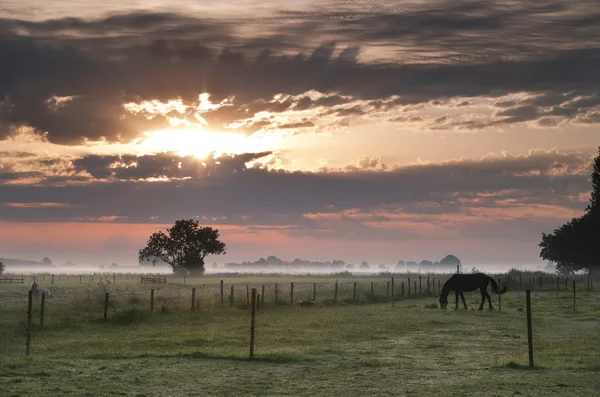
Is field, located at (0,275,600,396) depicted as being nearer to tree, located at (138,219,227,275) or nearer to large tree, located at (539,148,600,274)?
large tree, located at (539,148,600,274)

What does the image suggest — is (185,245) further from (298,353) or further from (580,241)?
(298,353)

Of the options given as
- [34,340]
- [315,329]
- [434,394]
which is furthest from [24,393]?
[315,329]

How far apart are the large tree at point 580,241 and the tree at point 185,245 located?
6220 cm

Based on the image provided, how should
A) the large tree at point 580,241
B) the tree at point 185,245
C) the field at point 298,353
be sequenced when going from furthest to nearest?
the tree at point 185,245
the large tree at point 580,241
the field at point 298,353

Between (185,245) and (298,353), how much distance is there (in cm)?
11333

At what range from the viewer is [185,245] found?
134m

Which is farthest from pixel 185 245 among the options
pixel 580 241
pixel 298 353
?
pixel 298 353

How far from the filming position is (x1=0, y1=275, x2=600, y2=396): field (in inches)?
649

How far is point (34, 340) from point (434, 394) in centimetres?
1907

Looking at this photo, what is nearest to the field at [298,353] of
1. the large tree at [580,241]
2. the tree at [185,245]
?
the large tree at [580,241]

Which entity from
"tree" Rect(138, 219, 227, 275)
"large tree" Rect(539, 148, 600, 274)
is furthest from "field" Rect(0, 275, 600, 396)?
"tree" Rect(138, 219, 227, 275)

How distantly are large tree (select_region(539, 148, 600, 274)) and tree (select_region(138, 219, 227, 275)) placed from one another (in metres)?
62.2

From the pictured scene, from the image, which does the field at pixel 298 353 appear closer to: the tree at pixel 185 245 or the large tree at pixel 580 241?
the large tree at pixel 580 241

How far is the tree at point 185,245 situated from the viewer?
13312 cm
